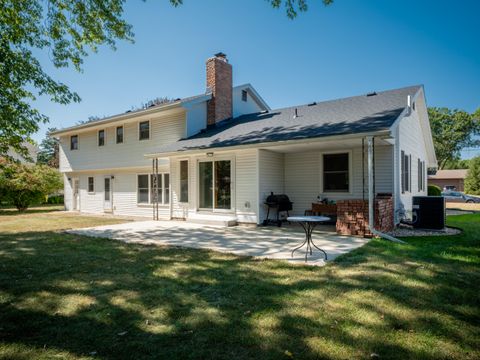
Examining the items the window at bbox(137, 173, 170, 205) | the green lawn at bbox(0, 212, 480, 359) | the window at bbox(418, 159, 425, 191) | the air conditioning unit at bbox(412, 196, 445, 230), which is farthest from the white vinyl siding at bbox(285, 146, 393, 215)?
the window at bbox(418, 159, 425, 191)

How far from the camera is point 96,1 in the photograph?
8469mm

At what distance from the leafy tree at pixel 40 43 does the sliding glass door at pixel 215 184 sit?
5165mm

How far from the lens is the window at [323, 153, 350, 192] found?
10992 mm

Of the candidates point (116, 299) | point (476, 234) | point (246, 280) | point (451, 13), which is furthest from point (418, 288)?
point (451, 13)

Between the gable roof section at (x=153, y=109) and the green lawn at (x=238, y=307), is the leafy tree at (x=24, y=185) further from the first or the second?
the green lawn at (x=238, y=307)

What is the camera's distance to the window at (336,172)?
36.1 feet

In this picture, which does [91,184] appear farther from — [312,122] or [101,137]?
[312,122]

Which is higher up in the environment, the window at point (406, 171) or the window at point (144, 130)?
the window at point (144, 130)

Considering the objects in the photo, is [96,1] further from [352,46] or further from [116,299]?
[352,46]

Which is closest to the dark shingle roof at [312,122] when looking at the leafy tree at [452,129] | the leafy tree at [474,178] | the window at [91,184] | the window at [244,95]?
the window at [244,95]

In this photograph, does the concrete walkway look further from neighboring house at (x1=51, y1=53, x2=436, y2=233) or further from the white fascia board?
the white fascia board

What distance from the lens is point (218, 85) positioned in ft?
48.4

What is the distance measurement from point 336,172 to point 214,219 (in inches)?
191

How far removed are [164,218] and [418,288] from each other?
11.6 metres
